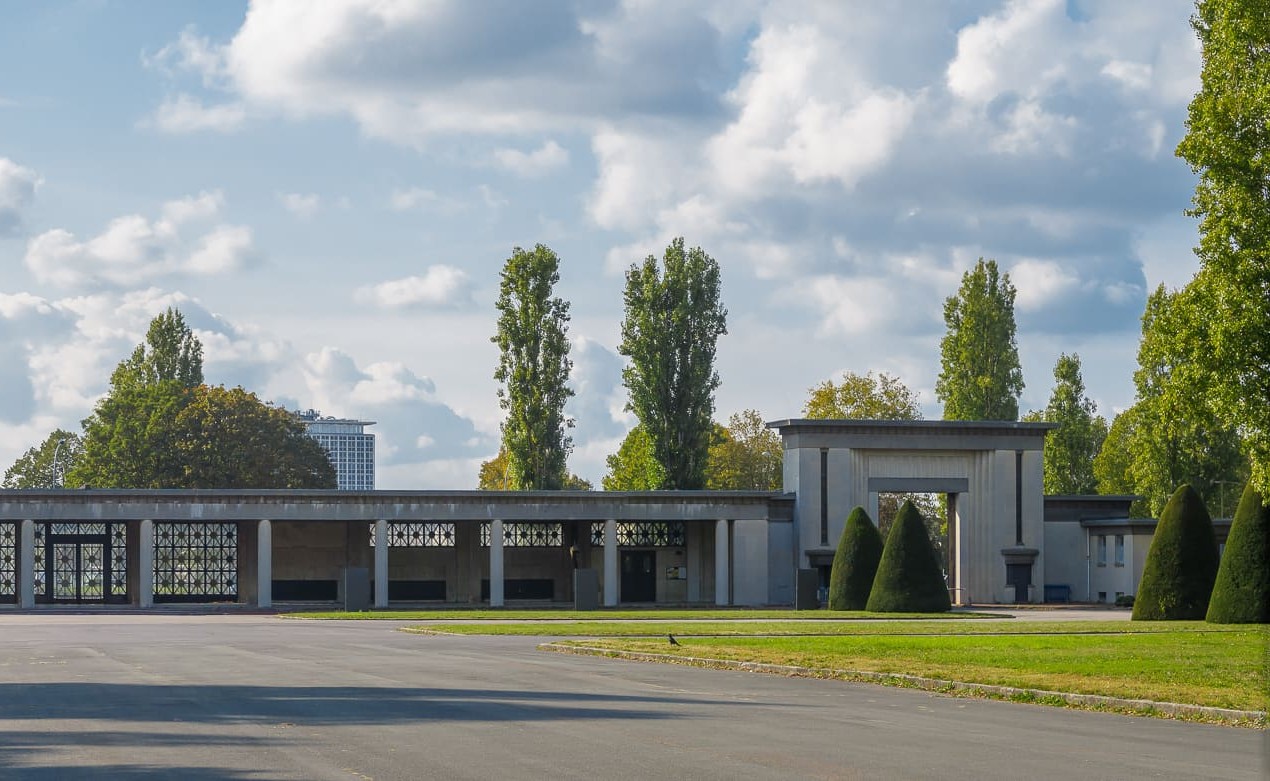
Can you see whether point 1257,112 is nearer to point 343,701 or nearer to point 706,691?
point 706,691

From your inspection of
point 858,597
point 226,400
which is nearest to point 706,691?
point 858,597

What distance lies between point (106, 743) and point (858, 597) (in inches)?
1681

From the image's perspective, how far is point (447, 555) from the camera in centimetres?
7294

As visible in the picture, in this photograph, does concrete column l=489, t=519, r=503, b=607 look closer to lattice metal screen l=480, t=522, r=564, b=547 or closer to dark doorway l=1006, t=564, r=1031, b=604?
lattice metal screen l=480, t=522, r=564, b=547

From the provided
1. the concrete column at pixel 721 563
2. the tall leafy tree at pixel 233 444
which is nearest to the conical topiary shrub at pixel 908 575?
the concrete column at pixel 721 563

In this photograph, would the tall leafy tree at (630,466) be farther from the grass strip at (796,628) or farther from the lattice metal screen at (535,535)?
the grass strip at (796,628)

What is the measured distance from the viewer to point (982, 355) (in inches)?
3364

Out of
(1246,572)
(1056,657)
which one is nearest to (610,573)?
(1246,572)

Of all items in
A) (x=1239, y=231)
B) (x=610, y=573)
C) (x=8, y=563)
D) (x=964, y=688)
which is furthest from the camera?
(x=8, y=563)

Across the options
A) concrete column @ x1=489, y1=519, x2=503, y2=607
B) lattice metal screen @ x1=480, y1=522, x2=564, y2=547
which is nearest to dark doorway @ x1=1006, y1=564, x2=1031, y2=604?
lattice metal screen @ x1=480, y1=522, x2=564, y2=547

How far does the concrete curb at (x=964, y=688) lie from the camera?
20.5 meters

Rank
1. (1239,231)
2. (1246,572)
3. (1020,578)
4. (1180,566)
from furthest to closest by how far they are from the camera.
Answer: (1020,578), (1180,566), (1246,572), (1239,231)

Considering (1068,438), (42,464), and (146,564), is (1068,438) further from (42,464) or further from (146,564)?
(42,464)

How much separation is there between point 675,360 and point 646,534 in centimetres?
889
